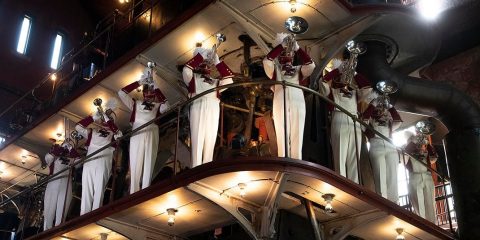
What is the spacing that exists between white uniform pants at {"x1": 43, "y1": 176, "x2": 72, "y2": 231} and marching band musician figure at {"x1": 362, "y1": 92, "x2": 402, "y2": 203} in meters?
5.69

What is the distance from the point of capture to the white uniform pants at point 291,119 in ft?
26.8

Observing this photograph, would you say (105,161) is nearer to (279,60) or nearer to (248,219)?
→ (248,219)

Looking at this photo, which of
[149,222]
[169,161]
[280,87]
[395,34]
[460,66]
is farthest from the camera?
[460,66]

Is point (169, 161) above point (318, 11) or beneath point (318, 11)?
beneath

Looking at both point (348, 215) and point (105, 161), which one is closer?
point (348, 215)

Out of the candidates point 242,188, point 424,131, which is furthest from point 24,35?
point 242,188

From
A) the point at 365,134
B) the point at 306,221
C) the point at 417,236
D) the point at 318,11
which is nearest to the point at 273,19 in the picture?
the point at 318,11

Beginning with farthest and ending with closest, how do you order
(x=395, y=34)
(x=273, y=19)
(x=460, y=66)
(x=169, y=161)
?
(x=460, y=66) → (x=169, y=161) → (x=395, y=34) → (x=273, y=19)

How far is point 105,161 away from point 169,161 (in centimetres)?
188

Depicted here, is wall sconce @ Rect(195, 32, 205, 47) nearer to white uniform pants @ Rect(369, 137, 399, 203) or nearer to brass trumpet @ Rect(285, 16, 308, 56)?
brass trumpet @ Rect(285, 16, 308, 56)

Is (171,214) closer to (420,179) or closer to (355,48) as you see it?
(355,48)

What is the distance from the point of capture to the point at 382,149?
9547 mm

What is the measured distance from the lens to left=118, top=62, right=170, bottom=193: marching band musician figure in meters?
9.30

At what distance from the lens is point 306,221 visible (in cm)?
933
